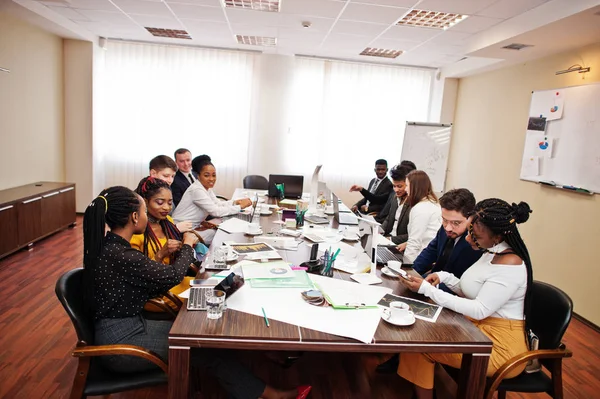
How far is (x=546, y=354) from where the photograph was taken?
177 cm

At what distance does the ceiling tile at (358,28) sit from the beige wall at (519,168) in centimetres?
190

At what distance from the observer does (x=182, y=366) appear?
149cm

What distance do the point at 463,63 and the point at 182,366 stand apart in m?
6.06

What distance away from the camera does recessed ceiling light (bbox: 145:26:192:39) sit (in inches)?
220

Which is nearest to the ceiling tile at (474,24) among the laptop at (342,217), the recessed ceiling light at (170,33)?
the laptop at (342,217)

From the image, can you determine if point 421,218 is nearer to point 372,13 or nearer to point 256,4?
point 372,13

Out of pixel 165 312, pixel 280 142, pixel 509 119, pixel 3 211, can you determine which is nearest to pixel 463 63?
pixel 509 119

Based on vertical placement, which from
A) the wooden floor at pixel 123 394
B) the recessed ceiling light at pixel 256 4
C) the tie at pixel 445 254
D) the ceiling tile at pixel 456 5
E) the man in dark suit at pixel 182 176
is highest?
the recessed ceiling light at pixel 256 4

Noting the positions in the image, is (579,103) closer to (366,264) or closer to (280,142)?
(366,264)

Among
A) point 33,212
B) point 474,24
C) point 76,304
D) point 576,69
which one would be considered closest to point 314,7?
point 474,24

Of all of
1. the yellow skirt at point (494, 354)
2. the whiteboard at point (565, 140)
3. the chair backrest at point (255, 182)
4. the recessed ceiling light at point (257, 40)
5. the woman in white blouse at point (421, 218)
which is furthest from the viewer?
the chair backrest at point (255, 182)

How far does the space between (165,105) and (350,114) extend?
308 centimetres

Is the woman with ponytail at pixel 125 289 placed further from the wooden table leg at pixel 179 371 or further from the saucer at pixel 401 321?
the saucer at pixel 401 321

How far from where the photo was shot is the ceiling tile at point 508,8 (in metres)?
3.54
